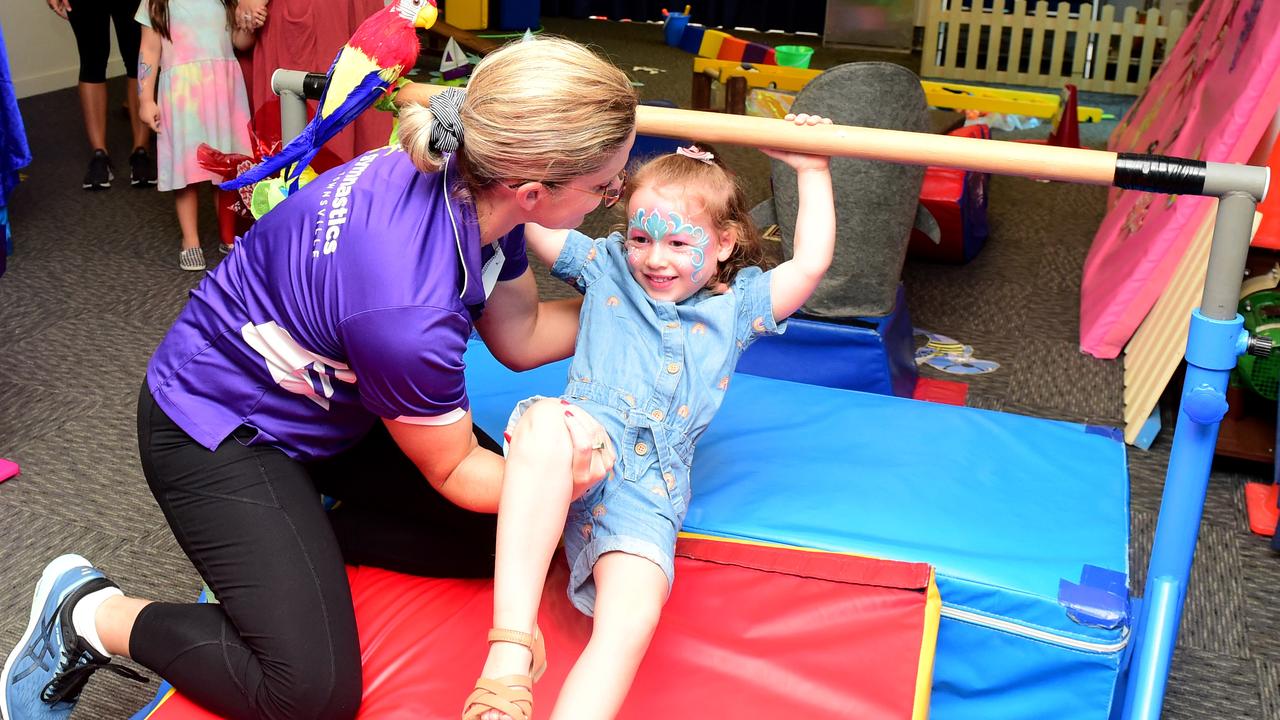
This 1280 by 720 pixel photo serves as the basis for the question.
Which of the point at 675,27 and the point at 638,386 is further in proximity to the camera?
the point at 675,27

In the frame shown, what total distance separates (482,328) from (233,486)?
0.45 m

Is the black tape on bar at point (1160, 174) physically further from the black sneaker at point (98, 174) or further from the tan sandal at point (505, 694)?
the black sneaker at point (98, 174)

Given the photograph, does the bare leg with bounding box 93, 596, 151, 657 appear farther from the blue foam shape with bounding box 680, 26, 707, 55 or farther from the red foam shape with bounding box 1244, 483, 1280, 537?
the blue foam shape with bounding box 680, 26, 707, 55

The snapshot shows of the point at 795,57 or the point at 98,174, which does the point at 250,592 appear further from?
the point at 795,57

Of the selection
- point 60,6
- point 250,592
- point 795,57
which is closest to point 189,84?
point 60,6

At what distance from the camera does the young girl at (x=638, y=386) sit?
1.42 metres

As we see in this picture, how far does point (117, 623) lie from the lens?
1614 millimetres

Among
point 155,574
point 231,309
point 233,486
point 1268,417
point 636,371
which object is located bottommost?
point 155,574

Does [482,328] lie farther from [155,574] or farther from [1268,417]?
[1268,417]

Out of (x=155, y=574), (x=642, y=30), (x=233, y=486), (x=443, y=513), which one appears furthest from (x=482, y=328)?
(x=642, y=30)

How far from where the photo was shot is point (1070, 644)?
5.15ft

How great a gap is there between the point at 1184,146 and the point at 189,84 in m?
3.02

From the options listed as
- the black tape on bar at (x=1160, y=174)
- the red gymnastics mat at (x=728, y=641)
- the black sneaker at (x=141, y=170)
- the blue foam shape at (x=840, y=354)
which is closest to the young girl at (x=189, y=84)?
the black sneaker at (x=141, y=170)

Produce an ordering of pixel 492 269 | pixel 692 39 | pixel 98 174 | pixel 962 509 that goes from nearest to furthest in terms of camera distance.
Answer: pixel 492 269
pixel 962 509
pixel 98 174
pixel 692 39
